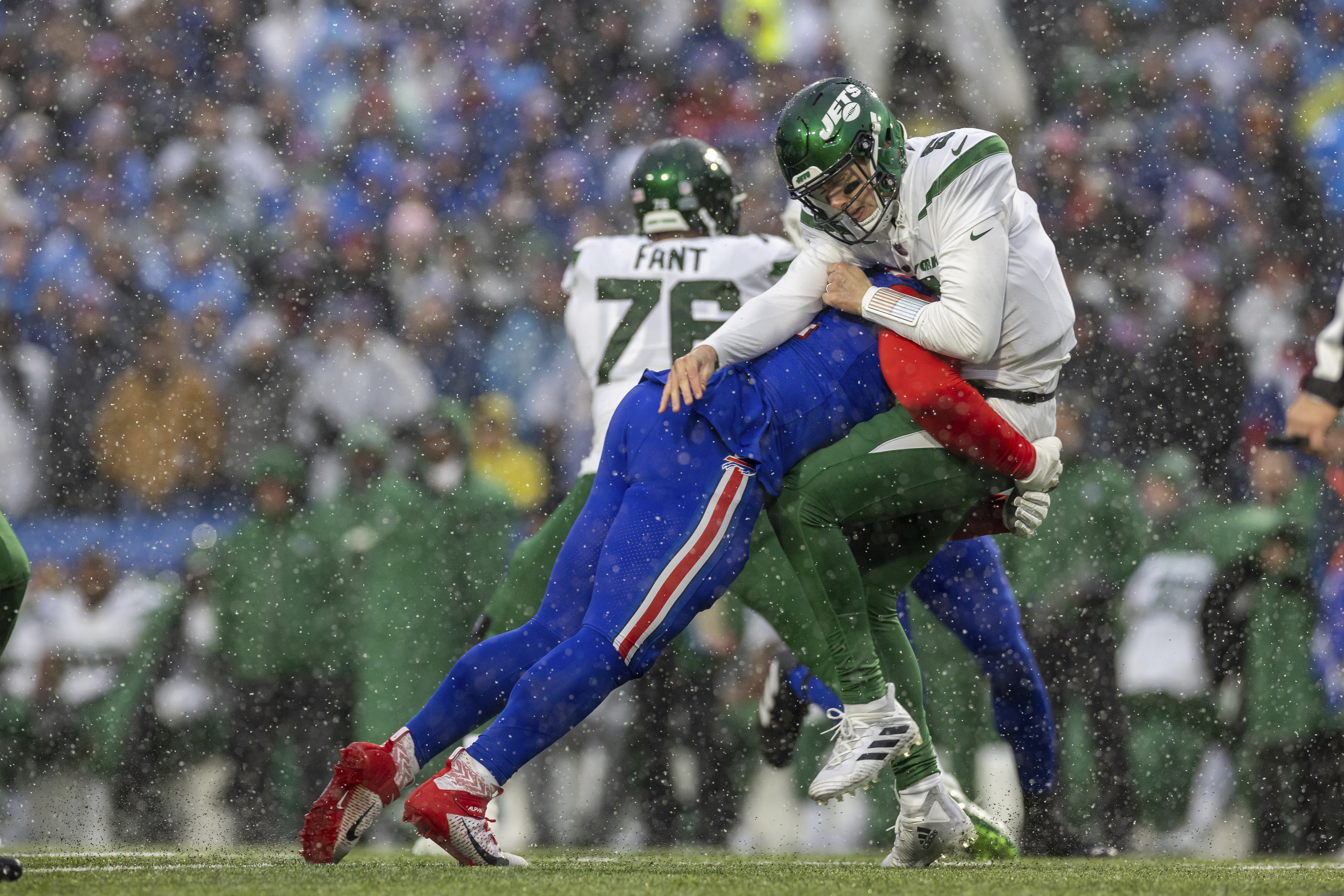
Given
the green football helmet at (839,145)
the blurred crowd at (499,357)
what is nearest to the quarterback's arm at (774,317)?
the green football helmet at (839,145)

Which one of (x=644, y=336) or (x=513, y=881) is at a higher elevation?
(x=644, y=336)

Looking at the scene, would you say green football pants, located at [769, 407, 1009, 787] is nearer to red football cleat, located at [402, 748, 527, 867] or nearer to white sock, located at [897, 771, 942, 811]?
white sock, located at [897, 771, 942, 811]

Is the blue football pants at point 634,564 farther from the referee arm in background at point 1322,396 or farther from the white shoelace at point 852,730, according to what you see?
the referee arm in background at point 1322,396

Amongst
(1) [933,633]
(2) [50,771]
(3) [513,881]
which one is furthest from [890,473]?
(2) [50,771]

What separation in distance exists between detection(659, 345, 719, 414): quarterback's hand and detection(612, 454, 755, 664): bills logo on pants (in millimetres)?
222

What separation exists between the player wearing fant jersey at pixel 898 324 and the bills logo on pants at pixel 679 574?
20 centimetres

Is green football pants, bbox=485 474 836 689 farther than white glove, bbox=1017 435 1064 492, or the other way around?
green football pants, bbox=485 474 836 689

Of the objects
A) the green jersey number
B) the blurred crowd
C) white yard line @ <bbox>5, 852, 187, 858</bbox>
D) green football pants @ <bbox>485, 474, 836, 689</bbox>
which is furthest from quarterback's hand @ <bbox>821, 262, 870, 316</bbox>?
the blurred crowd

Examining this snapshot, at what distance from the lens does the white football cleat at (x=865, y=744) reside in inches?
131

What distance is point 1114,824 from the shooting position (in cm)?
542

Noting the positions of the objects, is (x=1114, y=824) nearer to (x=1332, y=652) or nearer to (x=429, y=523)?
(x=1332, y=652)

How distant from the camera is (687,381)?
137 inches

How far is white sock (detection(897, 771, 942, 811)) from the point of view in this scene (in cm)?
358

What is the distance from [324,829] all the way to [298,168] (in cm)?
592
